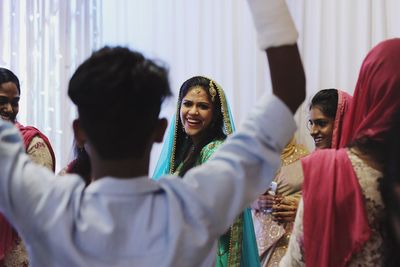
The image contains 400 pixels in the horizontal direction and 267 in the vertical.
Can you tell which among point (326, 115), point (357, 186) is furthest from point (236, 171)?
point (326, 115)

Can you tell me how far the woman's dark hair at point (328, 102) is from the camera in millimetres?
2982

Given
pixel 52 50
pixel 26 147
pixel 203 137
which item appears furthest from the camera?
pixel 52 50

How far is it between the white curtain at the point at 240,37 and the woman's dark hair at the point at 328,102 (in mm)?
468

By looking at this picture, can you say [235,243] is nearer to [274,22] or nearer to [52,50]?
[274,22]

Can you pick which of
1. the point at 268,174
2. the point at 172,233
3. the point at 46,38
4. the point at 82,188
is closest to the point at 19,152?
the point at 82,188

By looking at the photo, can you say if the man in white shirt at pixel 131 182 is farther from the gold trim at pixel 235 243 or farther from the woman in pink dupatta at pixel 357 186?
the gold trim at pixel 235 243

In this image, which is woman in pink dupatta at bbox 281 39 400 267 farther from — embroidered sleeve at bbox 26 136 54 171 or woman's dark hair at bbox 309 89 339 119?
woman's dark hair at bbox 309 89 339 119

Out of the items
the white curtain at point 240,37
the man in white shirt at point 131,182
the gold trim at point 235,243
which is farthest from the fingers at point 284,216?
the man in white shirt at point 131,182

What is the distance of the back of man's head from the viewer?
0.86m

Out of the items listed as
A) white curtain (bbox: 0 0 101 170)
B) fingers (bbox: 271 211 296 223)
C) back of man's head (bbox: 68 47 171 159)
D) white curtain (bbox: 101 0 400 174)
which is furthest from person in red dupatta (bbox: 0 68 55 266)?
white curtain (bbox: 0 0 101 170)

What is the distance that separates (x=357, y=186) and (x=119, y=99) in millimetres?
676

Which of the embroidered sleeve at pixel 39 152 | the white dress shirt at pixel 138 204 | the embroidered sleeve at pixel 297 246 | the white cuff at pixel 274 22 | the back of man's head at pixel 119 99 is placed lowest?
the embroidered sleeve at pixel 297 246

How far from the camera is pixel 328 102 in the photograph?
2996 millimetres

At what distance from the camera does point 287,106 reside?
0.91 m
